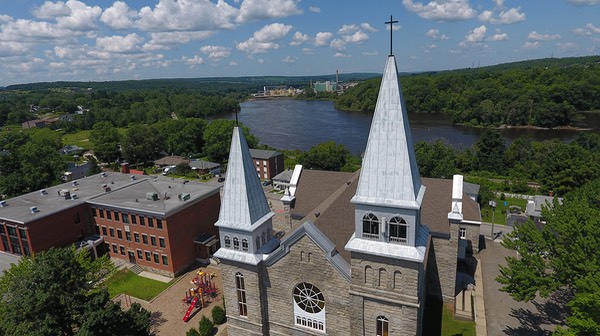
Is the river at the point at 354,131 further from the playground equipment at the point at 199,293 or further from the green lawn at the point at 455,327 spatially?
the green lawn at the point at 455,327

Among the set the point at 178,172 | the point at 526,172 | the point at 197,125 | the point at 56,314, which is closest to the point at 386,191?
the point at 56,314

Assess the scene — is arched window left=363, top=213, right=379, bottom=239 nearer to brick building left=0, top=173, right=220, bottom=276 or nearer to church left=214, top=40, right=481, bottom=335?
church left=214, top=40, right=481, bottom=335

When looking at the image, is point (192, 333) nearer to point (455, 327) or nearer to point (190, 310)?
point (190, 310)

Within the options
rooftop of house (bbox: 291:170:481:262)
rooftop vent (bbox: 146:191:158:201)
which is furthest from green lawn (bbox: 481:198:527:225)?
rooftop vent (bbox: 146:191:158:201)

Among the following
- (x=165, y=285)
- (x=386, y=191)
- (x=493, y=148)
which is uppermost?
(x=386, y=191)

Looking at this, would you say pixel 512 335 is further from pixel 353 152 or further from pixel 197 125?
pixel 197 125

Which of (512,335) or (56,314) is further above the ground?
(56,314)
